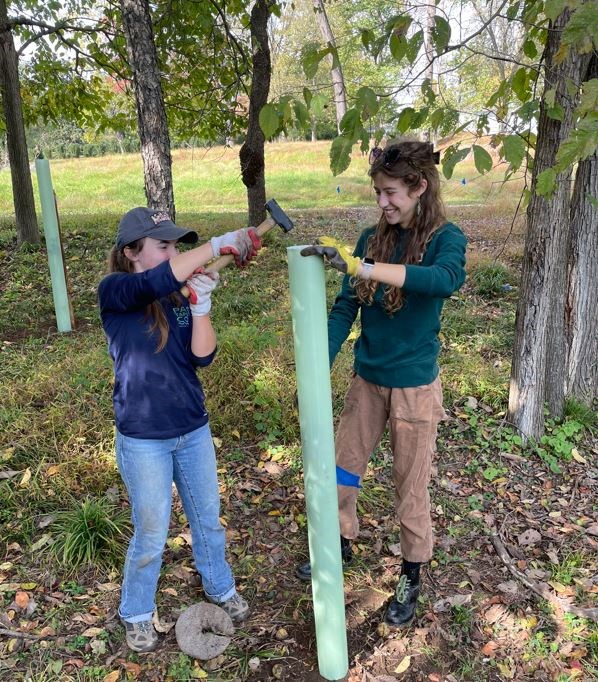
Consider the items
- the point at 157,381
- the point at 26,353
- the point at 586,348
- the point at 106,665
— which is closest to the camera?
the point at 157,381

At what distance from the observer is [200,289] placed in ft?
6.27

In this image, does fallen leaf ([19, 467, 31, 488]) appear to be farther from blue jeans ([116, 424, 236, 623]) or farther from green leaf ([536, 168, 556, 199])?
green leaf ([536, 168, 556, 199])

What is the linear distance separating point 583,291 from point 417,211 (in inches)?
89.5

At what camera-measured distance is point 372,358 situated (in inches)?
90.0

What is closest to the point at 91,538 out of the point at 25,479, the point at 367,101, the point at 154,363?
the point at 25,479

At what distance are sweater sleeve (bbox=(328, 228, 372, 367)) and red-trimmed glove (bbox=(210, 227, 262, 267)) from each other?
57 cm

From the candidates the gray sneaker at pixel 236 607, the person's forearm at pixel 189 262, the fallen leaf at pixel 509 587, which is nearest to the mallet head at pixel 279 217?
the person's forearm at pixel 189 262

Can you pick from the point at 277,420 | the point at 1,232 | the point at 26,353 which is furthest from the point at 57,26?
the point at 277,420

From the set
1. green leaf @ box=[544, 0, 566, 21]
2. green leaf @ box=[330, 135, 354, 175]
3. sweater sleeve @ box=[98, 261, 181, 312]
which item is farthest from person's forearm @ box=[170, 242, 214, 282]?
green leaf @ box=[544, 0, 566, 21]

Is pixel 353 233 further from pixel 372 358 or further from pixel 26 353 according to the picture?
pixel 372 358

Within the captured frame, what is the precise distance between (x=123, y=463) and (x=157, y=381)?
13.5 inches

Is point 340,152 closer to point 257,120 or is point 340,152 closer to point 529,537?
point 529,537

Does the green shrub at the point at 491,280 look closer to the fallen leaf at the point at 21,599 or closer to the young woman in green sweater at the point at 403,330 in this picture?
the young woman in green sweater at the point at 403,330

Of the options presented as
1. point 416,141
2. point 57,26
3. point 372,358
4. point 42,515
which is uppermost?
point 57,26
